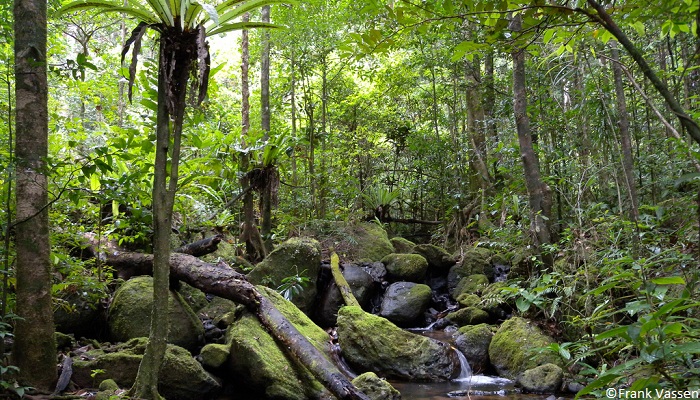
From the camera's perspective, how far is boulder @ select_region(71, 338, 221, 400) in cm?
427

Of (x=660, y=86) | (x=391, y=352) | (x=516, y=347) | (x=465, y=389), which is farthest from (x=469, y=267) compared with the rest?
(x=660, y=86)

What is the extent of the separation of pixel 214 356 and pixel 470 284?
19.1ft

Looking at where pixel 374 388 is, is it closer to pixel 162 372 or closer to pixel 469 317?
pixel 162 372

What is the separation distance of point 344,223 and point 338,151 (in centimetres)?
316

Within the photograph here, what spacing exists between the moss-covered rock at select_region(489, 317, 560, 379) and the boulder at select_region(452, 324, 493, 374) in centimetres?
13

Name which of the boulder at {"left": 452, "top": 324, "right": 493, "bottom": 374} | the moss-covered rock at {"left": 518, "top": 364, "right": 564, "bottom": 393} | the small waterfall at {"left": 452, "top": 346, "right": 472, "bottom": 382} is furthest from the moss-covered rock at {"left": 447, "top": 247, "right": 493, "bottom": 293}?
the moss-covered rock at {"left": 518, "top": 364, "right": 564, "bottom": 393}

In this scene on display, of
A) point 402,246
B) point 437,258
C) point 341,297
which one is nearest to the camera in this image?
point 341,297

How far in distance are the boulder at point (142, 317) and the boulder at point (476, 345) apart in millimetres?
3652

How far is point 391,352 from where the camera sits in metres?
6.20

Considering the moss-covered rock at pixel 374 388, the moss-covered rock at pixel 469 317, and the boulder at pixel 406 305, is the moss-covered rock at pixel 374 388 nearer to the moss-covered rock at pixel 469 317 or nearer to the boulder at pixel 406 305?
the moss-covered rock at pixel 469 317

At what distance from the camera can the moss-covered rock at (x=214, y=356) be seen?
5180 mm

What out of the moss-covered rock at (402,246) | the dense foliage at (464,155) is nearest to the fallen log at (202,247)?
the dense foliage at (464,155)

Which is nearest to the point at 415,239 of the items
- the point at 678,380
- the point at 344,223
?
the point at 344,223

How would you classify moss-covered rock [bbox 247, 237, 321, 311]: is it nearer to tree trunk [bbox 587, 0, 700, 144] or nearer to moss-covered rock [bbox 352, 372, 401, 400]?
moss-covered rock [bbox 352, 372, 401, 400]
